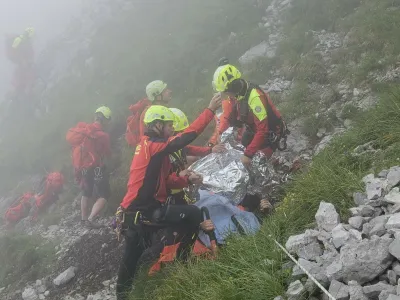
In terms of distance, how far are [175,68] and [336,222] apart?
Result: 984cm

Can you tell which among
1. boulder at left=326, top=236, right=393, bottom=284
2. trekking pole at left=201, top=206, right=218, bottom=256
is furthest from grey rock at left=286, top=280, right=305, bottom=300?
trekking pole at left=201, top=206, right=218, bottom=256

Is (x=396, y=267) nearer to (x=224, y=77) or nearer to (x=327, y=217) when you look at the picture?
(x=327, y=217)

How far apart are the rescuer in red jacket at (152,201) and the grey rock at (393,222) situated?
284cm

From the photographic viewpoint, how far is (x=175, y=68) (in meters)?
12.6

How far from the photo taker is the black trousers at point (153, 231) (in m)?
5.41

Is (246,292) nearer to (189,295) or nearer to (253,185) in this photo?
(189,295)

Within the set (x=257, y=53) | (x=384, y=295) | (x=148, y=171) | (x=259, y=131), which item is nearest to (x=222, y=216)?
(x=148, y=171)

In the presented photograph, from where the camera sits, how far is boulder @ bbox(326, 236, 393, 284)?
9.29 feet

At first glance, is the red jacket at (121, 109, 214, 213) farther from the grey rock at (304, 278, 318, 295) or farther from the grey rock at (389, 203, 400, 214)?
the grey rock at (389, 203, 400, 214)

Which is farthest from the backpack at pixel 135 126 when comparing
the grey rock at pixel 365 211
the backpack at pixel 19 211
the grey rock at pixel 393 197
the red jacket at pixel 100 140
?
the grey rock at pixel 393 197

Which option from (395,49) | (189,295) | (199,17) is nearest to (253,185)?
(189,295)

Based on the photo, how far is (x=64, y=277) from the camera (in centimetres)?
701

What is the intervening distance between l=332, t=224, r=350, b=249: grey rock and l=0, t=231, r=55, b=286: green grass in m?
6.13

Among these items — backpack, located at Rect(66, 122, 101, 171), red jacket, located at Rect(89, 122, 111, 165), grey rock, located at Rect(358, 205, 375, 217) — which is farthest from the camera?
red jacket, located at Rect(89, 122, 111, 165)
